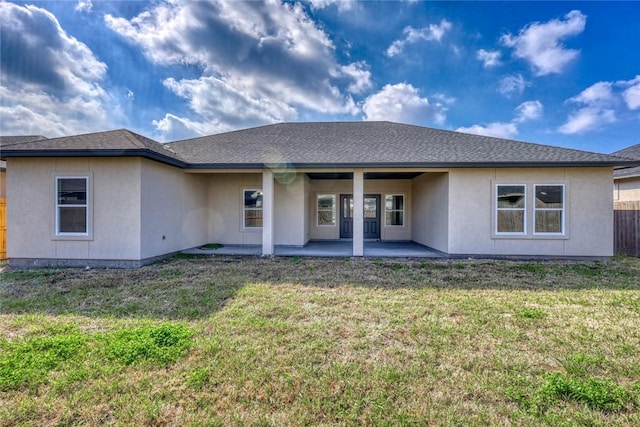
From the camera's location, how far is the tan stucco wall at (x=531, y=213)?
8.78m

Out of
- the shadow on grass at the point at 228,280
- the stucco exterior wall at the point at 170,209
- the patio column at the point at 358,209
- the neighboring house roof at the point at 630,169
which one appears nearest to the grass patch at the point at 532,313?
the shadow on grass at the point at 228,280

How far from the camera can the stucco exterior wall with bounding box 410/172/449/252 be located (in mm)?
9591

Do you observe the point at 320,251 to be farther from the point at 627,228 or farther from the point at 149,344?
the point at 627,228

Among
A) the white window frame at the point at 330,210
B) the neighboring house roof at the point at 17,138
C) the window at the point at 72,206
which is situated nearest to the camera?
the window at the point at 72,206

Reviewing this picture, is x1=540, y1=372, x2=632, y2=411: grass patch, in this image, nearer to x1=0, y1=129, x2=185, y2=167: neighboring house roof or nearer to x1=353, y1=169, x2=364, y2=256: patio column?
x1=353, y1=169, x2=364, y2=256: patio column

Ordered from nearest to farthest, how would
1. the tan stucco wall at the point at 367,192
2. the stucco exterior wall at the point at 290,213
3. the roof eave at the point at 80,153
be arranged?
1. the roof eave at the point at 80,153
2. the stucco exterior wall at the point at 290,213
3. the tan stucco wall at the point at 367,192

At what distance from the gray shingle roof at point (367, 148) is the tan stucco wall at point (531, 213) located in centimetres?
46

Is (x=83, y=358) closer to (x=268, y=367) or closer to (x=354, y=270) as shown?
(x=268, y=367)

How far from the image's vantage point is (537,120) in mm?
15945

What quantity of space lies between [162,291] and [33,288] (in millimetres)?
2660

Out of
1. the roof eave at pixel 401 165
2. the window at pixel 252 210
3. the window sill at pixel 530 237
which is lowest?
the window sill at pixel 530 237

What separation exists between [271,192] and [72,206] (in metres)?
5.43

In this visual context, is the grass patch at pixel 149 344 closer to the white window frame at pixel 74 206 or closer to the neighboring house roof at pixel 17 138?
the white window frame at pixel 74 206

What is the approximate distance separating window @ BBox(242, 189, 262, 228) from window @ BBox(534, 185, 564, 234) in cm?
950
